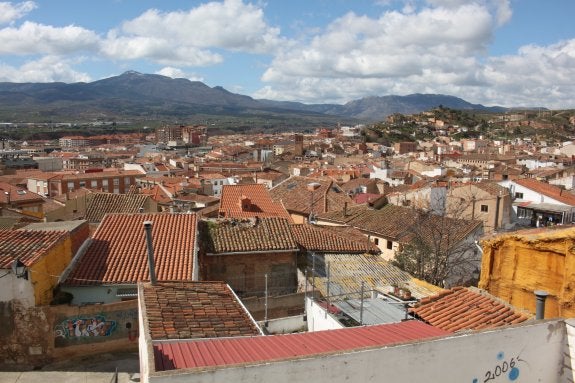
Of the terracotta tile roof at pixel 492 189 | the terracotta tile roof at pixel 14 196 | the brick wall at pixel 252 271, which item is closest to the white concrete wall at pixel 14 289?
the brick wall at pixel 252 271

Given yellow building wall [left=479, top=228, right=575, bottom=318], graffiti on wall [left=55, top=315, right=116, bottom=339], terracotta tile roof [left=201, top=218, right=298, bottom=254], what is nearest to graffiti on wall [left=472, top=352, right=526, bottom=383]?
yellow building wall [left=479, top=228, right=575, bottom=318]

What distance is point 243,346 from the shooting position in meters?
6.77

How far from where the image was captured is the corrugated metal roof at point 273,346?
5926 millimetres

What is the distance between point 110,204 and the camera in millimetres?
31672

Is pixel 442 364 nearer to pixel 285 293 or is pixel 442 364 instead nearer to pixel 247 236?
pixel 285 293

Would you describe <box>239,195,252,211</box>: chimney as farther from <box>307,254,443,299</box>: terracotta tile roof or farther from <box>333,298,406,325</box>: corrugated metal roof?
<box>333,298,406,325</box>: corrugated metal roof

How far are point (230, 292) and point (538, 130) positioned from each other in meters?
164

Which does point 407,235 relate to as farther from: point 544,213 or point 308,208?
point 544,213

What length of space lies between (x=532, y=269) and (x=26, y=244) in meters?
12.9

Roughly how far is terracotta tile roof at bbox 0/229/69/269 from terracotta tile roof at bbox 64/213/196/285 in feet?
4.19

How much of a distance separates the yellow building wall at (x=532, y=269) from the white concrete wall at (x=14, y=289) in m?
11.2

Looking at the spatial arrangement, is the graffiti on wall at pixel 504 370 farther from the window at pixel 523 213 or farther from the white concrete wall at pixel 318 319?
the window at pixel 523 213

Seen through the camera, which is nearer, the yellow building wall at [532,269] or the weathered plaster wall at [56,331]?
the yellow building wall at [532,269]

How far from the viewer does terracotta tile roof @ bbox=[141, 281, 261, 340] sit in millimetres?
8625
